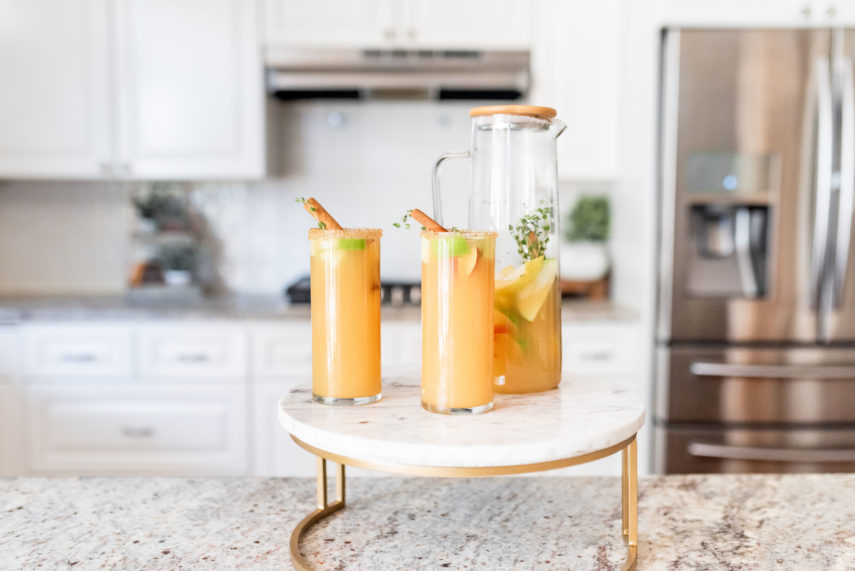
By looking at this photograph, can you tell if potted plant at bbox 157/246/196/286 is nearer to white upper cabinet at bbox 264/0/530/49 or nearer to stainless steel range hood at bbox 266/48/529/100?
stainless steel range hood at bbox 266/48/529/100

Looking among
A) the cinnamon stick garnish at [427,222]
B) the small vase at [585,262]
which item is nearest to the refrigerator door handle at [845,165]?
the small vase at [585,262]

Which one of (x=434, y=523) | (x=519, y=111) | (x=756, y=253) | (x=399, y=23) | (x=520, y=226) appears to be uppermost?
(x=399, y=23)

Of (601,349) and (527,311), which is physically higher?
A: (527,311)

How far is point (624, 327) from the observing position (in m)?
2.45

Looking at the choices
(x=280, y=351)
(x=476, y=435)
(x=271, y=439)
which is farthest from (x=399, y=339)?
(x=476, y=435)

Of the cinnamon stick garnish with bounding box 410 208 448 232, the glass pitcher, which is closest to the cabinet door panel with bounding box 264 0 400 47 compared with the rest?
the glass pitcher

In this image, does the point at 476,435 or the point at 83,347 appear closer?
the point at 476,435

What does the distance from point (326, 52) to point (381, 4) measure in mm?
281

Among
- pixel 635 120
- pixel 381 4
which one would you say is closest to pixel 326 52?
pixel 381 4

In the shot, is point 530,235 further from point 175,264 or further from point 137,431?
point 175,264

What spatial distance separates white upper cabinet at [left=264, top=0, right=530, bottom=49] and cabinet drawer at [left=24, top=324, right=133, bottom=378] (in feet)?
4.07

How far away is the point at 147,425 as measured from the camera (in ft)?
8.13

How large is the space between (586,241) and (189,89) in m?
1.70

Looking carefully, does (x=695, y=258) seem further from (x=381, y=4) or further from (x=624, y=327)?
(x=381, y=4)
